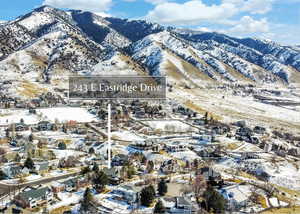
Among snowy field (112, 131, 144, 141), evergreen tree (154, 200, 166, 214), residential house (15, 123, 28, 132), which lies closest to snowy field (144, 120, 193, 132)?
snowy field (112, 131, 144, 141)

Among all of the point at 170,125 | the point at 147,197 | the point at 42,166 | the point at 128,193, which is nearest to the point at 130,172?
the point at 128,193

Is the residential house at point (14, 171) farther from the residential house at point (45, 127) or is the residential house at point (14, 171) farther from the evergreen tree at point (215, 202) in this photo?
the residential house at point (45, 127)

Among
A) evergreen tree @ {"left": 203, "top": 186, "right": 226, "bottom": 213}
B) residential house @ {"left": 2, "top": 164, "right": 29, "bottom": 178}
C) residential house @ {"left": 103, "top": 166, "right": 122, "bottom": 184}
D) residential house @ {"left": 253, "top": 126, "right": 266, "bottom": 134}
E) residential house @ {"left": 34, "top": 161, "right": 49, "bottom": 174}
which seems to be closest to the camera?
evergreen tree @ {"left": 203, "top": 186, "right": 226, "bottom": 213}

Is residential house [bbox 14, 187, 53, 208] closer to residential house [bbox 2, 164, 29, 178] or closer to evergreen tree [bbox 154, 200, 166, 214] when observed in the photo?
residential house [bbox 2, 164, 29, 178]

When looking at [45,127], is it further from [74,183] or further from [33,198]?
[33,198]

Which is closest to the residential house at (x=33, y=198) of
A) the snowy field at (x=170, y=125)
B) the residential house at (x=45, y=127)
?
the residential house at (x=45, y=127)

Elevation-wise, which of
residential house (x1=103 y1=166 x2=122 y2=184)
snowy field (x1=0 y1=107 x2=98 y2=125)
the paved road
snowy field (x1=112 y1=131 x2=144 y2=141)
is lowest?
the paved road
